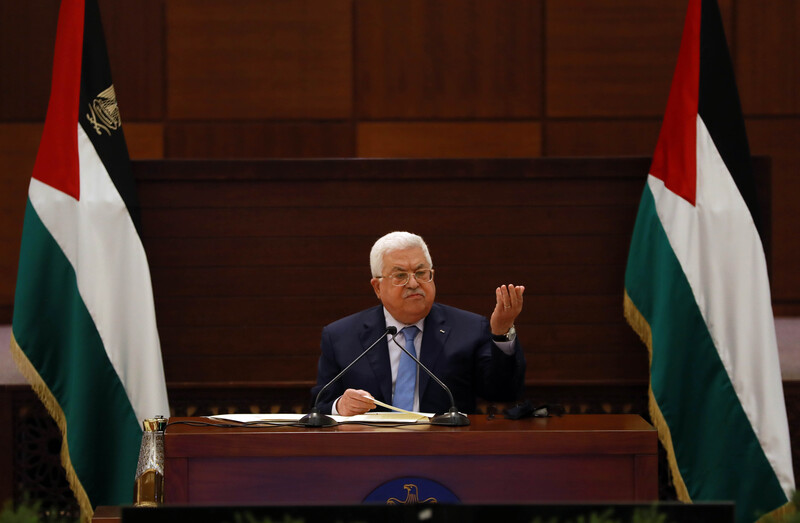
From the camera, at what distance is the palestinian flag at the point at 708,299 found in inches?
132

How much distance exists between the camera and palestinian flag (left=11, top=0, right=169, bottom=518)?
3.46 m

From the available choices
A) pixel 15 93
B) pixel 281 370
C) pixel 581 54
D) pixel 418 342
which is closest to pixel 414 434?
pixel 418 342

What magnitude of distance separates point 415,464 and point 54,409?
205cm

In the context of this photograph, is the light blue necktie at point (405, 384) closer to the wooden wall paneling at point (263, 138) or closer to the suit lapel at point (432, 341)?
the suit lapel at point (432, 341)

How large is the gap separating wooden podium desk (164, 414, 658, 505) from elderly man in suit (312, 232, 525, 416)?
73 cm

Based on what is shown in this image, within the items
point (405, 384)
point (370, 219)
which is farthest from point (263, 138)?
point (405, 384)

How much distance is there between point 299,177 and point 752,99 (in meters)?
3.07

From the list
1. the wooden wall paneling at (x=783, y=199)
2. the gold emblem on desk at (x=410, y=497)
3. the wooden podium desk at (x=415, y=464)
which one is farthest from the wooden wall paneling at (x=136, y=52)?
the gold emblem on desk at (x=410, y=497)

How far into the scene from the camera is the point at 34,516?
110 centimetres

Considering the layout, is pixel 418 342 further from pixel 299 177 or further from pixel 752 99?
pixel 752 99

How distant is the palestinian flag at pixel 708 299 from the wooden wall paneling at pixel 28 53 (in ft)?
12.1

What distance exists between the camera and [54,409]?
3.50 m

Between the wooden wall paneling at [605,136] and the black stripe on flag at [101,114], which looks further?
the wooden wall paneling at [605,136]

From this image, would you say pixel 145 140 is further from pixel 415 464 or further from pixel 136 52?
pixel 415 464
